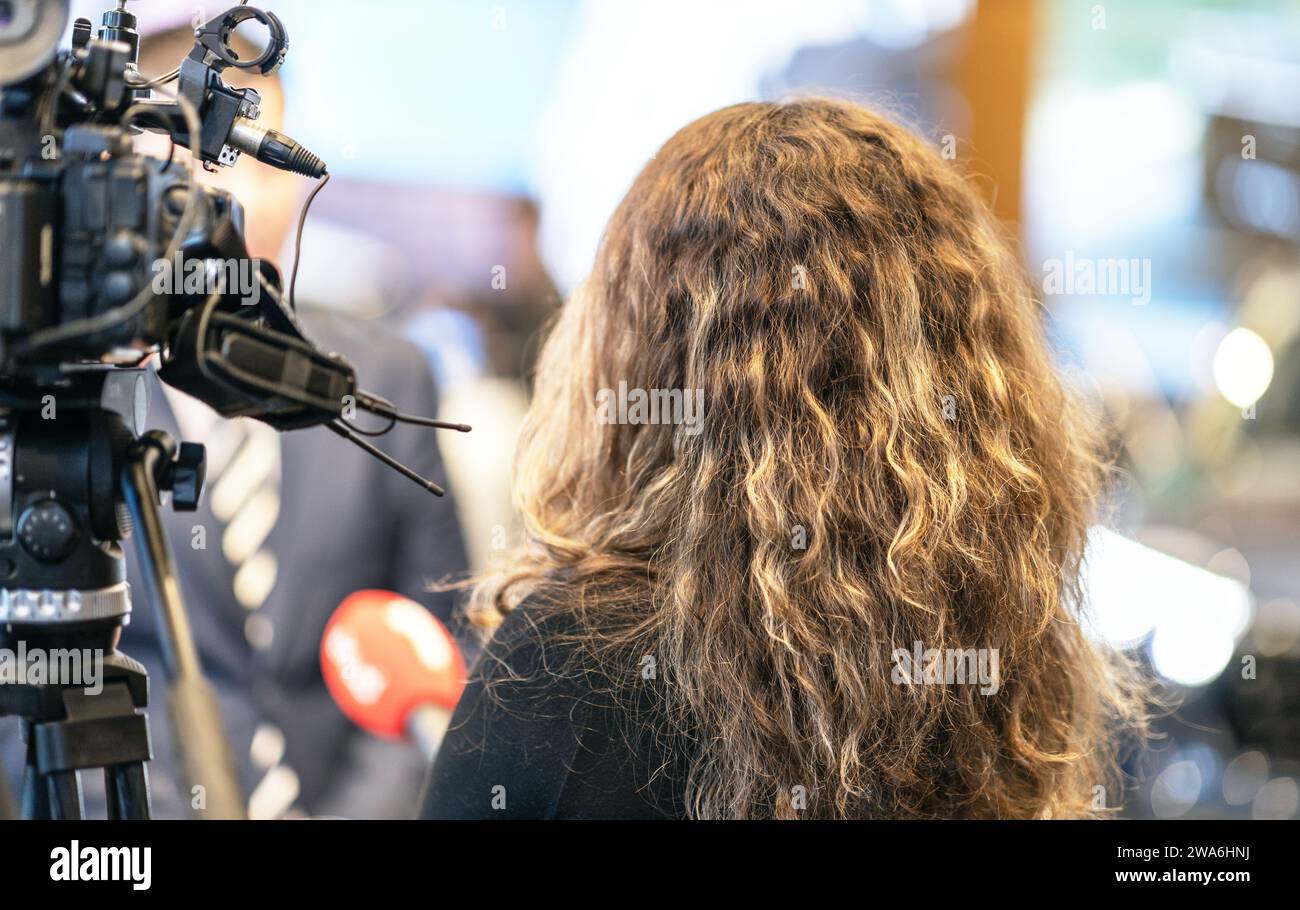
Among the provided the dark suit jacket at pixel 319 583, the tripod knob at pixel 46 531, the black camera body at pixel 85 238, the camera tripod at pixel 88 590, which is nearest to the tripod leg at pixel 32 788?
the camera tripod at pixel 88 590

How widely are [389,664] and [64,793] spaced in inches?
22.6

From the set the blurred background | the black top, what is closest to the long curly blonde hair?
the black top

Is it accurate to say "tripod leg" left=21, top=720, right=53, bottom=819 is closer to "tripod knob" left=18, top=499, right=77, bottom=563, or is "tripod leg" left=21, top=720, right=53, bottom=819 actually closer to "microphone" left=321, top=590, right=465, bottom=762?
"tripod knob" left=18, top=499, right=77, bottom=563

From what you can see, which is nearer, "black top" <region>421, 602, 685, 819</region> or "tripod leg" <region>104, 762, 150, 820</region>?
"tripod leg" <region>104, 762, 150, 820</region>

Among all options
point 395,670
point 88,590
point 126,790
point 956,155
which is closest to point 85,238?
point 88,590

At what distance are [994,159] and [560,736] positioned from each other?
7.85 feet

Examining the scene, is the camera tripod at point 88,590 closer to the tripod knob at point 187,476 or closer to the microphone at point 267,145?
the tripod knob at point 187,476

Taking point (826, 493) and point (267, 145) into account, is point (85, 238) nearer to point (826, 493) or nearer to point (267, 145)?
point (267, 145)

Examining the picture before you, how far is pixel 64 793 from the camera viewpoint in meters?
0.67

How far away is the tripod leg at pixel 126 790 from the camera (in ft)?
2.23

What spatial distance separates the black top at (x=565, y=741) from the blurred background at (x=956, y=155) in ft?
3.43

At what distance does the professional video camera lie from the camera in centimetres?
61
